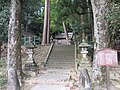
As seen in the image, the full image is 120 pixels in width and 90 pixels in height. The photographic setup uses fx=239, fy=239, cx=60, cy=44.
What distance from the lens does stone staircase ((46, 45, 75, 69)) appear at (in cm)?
1581

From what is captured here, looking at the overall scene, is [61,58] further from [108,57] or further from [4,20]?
[108,57]

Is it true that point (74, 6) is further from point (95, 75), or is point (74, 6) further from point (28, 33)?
point (28, 33)

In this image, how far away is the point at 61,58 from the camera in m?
17.2

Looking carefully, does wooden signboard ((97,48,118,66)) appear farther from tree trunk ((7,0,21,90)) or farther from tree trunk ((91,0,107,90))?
tree trunk ((7,0,21,90))

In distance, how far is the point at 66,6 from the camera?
1698cm

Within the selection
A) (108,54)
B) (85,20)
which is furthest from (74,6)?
(108,54)

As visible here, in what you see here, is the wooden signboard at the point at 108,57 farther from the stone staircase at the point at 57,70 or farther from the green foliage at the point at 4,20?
the green foliage at the point at 4,20

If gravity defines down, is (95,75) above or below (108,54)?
below

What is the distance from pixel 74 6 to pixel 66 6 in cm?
57

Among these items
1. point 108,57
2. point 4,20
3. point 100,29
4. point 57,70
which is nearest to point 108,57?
point 108,57

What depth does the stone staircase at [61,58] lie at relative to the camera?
15808 mm

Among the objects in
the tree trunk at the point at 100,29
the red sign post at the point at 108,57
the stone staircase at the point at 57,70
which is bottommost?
the stone staircase at the point at 57,70

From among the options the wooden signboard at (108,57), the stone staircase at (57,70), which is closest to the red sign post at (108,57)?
the wooden signboard at (108,57)

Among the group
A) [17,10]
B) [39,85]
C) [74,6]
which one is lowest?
[39,85]
